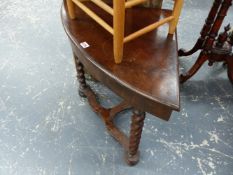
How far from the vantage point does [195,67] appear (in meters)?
1.43

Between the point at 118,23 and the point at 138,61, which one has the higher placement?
the point at 118,23

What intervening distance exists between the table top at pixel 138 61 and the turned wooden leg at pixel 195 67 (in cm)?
53

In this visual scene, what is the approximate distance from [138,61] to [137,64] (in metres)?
0.02

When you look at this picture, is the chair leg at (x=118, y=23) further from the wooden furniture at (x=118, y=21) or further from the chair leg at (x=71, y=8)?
the chair leg at (x=71, y=8)

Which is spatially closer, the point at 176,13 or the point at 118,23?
the point at 118,23

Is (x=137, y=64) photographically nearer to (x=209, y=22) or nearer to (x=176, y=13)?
(x=176, y=13)

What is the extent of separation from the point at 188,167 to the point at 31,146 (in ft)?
2.79

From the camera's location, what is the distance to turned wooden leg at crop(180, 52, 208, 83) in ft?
4.59

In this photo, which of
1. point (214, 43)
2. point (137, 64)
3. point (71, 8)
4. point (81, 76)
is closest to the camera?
point (137, 64)

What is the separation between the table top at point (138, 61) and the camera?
733 mm

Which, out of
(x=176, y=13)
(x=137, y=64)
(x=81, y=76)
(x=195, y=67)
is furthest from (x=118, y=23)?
(x=195, y=67)

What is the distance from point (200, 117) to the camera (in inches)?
52.9

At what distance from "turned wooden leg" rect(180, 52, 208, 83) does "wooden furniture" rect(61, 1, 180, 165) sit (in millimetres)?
525

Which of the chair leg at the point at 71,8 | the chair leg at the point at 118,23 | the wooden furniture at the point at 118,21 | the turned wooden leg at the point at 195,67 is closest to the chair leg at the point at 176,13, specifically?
the wooden furniture at the point at 118,21
